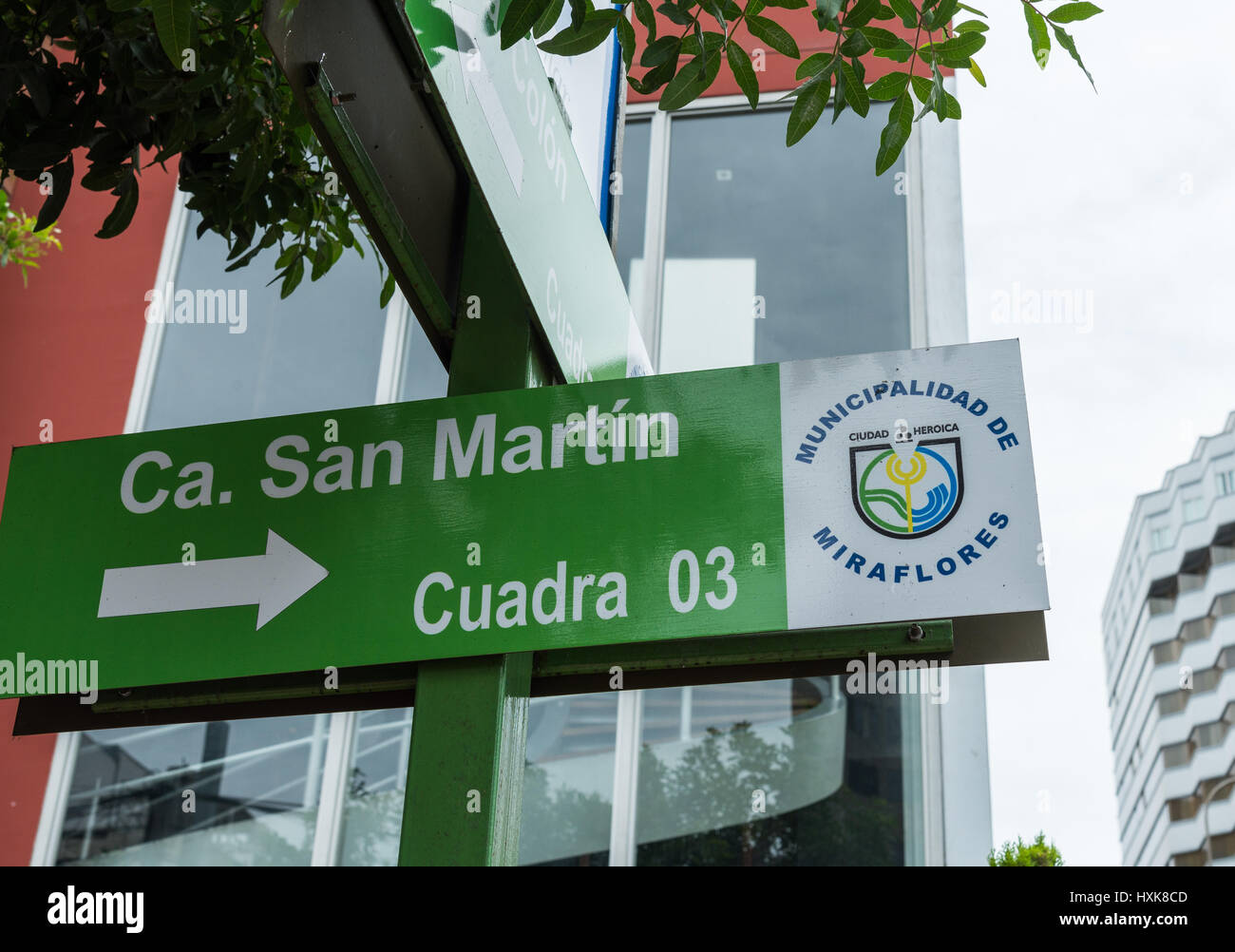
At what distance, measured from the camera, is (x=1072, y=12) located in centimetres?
226

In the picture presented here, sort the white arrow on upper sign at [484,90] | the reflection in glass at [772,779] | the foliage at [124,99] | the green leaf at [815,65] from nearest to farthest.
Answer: the white arrow on upper sign at [484,90]
the green leaf at [815,65]
the foliage at [124,99]
the reflection in glass at [772,779]

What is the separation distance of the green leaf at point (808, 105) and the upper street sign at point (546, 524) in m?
0.41

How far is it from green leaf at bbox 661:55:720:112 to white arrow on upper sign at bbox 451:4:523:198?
27 centimetres

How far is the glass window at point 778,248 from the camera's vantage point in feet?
22.4

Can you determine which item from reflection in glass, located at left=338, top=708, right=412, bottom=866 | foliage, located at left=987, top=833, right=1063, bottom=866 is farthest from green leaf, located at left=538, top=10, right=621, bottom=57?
reflection in glass, located at left=338, top=708, right=412, bottom=866

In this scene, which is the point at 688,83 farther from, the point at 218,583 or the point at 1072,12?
the point at 218,583

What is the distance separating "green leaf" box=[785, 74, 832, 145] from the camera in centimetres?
228

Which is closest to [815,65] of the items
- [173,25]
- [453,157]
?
[453,157]

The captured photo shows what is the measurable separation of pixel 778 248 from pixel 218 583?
5.23 meters

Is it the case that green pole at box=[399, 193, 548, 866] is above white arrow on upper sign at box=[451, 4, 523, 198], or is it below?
below

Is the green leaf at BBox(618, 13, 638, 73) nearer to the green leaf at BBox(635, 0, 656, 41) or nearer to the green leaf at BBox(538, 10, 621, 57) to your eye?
the green leaf at BBox(635, 0, 656, 41)

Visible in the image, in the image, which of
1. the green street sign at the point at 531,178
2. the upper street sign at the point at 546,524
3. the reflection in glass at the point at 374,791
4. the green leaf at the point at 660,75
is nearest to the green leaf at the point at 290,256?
the green street sign at the point at 531,178

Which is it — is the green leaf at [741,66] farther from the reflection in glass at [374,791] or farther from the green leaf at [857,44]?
the reflection in glass at [374,791]
